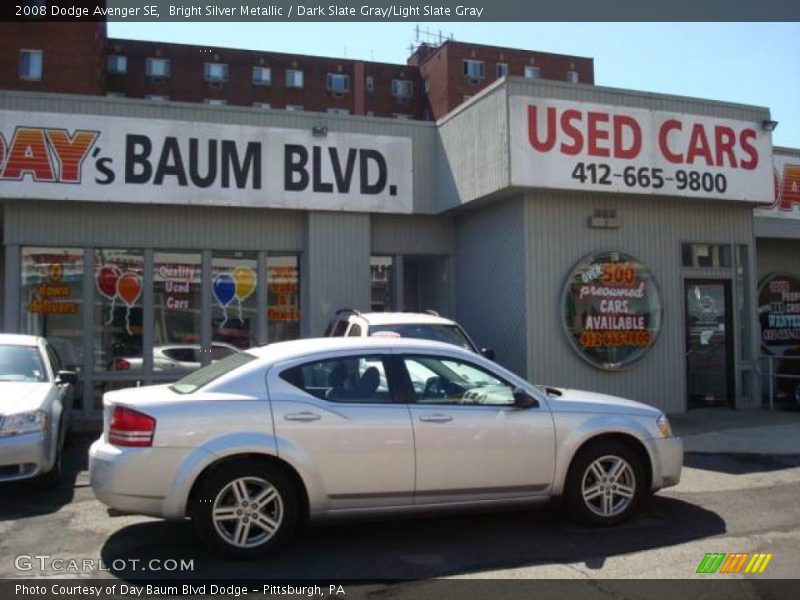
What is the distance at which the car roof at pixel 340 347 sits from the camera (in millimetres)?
5816

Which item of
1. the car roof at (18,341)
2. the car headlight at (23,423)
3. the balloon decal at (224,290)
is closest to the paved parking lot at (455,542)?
the car headlight at (23,423)

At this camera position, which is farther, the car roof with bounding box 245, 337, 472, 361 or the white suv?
the white suv

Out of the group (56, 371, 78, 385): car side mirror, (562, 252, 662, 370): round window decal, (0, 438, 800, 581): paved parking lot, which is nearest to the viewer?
(0, 438, 800, 581): paved parking lot

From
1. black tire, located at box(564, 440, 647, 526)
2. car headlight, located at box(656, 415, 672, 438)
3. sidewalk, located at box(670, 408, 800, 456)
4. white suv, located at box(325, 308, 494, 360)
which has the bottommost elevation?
sidewalk, located at box(670, 408, 800, 456)

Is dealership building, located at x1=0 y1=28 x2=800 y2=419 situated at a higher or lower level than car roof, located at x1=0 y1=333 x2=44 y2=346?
higher

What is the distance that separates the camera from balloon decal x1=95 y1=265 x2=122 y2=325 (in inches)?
479

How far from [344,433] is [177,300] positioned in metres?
7.78

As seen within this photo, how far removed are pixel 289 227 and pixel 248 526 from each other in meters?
8.19

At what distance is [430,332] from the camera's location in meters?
9.48

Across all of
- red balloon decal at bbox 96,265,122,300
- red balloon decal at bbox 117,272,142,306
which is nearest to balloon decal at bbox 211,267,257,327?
red balloon decal at bbox 117,272,142,306

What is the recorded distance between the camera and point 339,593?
4738 mm

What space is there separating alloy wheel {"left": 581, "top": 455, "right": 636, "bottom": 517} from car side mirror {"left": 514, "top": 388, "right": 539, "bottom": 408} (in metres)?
0.72

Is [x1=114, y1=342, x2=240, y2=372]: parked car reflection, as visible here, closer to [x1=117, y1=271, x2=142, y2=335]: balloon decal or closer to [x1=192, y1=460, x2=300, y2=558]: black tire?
[x1=117, y1=271, x2=142, y2=335]: balloon decal

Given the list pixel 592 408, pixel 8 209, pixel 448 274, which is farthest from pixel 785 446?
pixel 8 209
